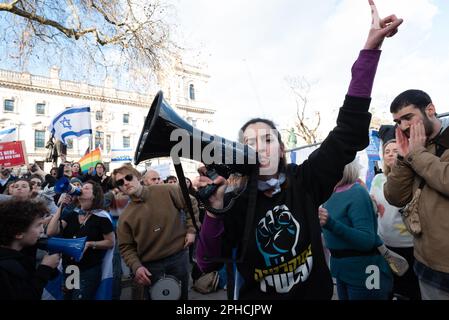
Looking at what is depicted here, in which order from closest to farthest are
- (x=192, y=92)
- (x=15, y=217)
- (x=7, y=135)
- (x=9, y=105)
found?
(x=15, y=217) → (x=7, y=135) → (x=9, y=105) → (x=192, y=92)

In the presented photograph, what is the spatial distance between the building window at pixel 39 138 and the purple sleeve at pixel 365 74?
44.5m

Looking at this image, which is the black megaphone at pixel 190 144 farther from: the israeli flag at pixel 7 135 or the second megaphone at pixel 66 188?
the israeli flag at pixel 7 135

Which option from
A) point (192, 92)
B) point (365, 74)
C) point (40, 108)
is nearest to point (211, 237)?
point (365, 74)

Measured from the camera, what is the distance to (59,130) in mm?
8094

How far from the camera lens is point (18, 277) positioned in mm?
2051

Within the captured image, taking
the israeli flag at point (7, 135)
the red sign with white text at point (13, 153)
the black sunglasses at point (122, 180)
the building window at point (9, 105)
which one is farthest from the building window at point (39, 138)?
the black sunglasses at point (122, 180)

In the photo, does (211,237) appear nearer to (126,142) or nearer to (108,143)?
(108,143)

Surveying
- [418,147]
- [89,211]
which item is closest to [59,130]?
[89,211]

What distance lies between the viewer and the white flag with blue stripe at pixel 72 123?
8.01 metres

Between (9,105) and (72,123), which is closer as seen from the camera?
(72,123)

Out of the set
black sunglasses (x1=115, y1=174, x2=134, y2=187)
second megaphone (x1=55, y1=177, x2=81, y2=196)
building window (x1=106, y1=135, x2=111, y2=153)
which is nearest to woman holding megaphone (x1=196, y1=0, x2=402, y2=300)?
black sunglasses (x1=115, y1=174, x2=134, y2=187)

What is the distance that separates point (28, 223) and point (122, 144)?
150 feet

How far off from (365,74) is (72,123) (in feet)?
27.0

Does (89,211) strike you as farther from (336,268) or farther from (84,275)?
(336,268)
